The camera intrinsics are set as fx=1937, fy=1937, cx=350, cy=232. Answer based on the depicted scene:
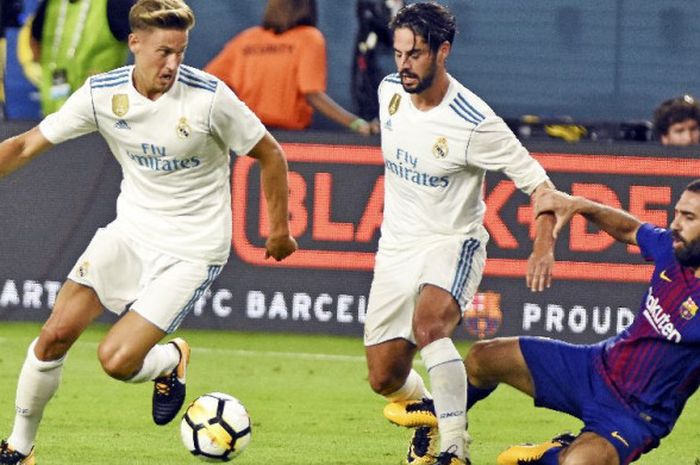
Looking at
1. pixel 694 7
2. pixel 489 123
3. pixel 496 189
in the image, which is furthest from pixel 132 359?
pixel 694 7

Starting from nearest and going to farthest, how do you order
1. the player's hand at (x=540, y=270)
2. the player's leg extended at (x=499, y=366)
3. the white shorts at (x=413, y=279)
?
the player's hand at (x=540, y=270) → the player's leg extended at (x=499, y=366) → the white shorts at (x=413, y=279)

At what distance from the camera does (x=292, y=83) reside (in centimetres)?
1260

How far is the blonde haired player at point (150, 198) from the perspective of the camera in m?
7.94

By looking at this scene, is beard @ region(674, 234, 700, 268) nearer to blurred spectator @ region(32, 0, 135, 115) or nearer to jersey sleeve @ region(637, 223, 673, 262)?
jersey sleeve @ region(637, 223, 673, 262)

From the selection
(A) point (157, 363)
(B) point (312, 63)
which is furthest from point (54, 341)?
(B) point (312, 63)

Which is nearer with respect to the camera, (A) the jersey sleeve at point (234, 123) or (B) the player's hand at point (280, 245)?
(A) the jersey sleeve at point (234, 123)

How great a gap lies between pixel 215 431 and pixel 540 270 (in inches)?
60.5

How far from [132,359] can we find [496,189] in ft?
14.4

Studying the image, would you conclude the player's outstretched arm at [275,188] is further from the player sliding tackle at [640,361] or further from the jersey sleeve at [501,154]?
the player sliding tackle at [640,361]

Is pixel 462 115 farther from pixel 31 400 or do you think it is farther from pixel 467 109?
pixel 31 400

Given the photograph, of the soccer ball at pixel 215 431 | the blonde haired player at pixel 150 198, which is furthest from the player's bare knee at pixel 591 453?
the blonde haired player at pixel 150 198

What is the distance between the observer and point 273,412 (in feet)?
31.9

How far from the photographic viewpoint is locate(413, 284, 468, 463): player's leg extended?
787cm

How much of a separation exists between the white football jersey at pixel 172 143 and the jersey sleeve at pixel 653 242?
1.66 m
